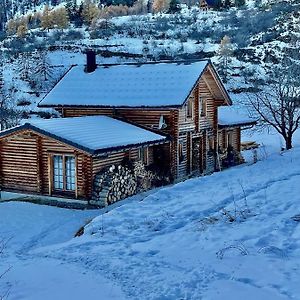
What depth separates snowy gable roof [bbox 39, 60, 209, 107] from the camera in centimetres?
2231

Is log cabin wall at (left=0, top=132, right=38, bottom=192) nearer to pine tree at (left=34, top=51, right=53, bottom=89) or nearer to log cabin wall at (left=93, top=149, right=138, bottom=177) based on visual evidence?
log cabin wall at (left=93, top=149, right=138, bottom=177)

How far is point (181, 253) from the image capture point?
28.0 feet

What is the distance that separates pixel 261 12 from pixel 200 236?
90.0 meters

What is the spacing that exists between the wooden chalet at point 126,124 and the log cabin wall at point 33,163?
0.03 meters

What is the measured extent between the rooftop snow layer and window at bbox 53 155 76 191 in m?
0.92

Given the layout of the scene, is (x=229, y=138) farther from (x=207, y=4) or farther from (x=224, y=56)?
(x=207, y=4)

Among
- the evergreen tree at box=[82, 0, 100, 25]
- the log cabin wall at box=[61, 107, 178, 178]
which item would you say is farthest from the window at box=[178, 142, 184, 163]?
the evergreen tree at box=[82, 0, 100, 25]

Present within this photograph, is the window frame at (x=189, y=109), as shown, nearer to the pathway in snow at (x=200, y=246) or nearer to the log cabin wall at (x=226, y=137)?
the log cabin wall at (x=226, y=137)

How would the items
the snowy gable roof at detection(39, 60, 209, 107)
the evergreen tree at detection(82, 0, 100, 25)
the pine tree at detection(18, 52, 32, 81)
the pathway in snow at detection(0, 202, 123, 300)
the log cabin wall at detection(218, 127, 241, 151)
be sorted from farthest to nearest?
the evergreen tree at detection(82, 0, 100, 25), the pine tree at detection(18, 52, 32, 81), the log cabin wall at detection(218, 127, 241, 151), the snowy gable roof at detection(39, 60, 209, 107), the pathway in snow at detection(0, 202, 123, 300)

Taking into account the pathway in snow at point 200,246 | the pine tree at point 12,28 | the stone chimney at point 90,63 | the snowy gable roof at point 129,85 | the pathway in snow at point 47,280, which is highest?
the pine tree at point 12,28

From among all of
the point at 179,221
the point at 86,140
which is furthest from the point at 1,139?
the point at 179,221

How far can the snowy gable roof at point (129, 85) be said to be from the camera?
2231 centimetres

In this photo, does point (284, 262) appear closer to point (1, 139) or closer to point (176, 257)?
point (176, 257)

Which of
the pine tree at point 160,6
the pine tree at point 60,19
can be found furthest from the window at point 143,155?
the pine tree at point 160,6
